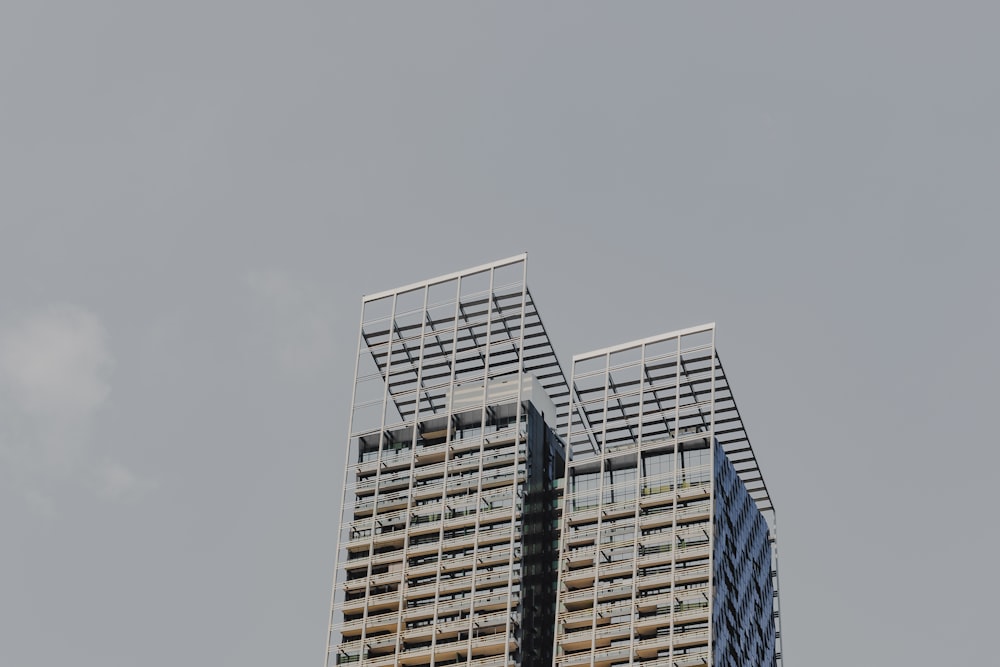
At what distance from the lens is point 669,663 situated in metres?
185

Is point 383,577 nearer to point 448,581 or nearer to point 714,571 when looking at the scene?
point 448,581

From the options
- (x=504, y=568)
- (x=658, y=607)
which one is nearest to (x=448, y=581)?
(x=504, y=568)

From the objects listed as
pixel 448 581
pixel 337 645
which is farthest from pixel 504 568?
pixel 337 645

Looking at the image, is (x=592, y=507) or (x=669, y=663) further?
(x=592, y=507)

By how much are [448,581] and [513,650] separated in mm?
11111

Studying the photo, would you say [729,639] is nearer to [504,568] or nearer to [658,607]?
[658,607]

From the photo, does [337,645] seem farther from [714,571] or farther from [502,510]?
[714,571]

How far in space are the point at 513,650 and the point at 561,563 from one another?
11603 millimetres

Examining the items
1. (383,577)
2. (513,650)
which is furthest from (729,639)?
(383,577)

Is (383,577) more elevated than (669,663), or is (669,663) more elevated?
(383,577)

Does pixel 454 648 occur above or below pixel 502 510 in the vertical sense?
below

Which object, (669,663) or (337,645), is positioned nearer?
(669,663)

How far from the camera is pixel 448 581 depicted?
19588 cm

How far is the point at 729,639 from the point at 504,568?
83.1 feet
